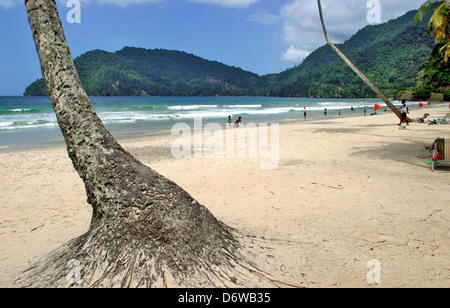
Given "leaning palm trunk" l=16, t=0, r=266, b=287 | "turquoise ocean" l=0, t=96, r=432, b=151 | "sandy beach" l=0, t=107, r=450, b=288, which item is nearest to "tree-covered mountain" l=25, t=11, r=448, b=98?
"turquoise ocean" l=0, t=96, r=432, b=151

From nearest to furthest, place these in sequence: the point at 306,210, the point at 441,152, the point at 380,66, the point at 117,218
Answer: the point at 117,218 → the point at 306,210 → the point at 441,152 → the point at 380,66

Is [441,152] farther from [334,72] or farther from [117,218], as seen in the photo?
[334,72]

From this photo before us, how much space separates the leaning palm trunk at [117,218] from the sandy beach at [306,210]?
1.94 ft

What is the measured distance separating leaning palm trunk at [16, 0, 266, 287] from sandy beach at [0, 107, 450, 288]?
1.94 feet

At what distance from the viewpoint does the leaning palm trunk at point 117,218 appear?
2.62 m

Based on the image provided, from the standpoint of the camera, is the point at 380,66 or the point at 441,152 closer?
the point at 441,152

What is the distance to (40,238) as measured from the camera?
4453mm

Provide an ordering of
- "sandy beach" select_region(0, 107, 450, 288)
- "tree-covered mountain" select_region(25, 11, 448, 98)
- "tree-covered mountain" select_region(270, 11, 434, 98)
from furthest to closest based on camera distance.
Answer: "tree-covered mountain" select_region(25, 11, 448, 98) < "tree-covered mountain" select_region(270, 11, 434, 98) < "sandy beach" select_region(0, 107, 450, 288)

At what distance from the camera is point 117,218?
107 inches

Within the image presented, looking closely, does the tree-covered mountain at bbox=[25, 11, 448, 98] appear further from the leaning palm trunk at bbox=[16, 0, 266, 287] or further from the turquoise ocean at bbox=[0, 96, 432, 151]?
the leaning palm trunk at bbox=[16, 0, 266, 287]

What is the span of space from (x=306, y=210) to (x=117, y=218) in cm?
327

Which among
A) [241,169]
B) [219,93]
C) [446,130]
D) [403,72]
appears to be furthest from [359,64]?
[241,169]

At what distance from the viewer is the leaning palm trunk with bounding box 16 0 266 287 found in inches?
103

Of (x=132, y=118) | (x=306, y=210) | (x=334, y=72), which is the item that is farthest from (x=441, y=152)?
(x=334, y=72)
